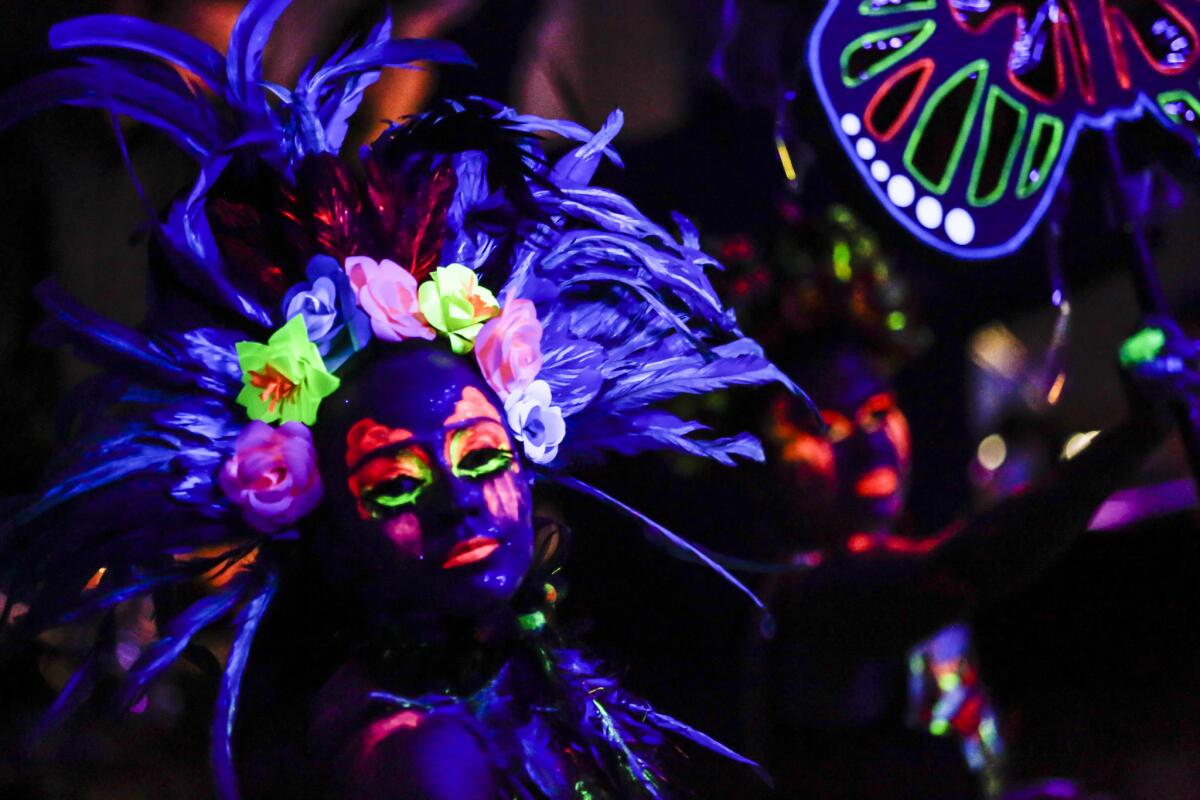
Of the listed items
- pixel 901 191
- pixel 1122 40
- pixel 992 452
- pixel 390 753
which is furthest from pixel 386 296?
pixel 992 452

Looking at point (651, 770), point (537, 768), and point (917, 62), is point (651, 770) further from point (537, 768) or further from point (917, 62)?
point (917, 62)

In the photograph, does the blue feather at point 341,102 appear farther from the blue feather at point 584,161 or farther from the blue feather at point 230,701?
the blue feather at point 230,701

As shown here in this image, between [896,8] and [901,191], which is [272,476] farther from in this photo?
[896,8]

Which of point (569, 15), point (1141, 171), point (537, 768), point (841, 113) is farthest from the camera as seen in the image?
point (569, 15)

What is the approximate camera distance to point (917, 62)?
1.93 m

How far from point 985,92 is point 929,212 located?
24 centimetres

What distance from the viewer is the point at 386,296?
146cm

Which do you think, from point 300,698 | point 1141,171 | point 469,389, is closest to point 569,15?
point 1141,171

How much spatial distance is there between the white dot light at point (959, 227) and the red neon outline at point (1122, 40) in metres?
0.36

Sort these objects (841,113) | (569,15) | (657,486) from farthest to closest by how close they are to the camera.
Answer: (657,486) → (569,15) → (841,113)

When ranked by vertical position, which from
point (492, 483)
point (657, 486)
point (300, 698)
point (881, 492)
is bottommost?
point (657, 486)

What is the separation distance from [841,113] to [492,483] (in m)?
0.82

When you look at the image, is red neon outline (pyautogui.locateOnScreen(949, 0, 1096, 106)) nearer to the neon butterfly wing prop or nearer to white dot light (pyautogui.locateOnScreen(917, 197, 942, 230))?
the neon butterfly wing prop

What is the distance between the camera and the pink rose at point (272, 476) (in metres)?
1.39
